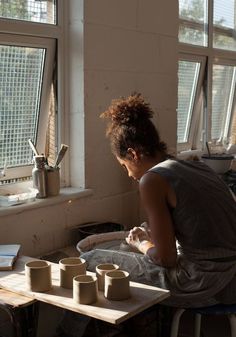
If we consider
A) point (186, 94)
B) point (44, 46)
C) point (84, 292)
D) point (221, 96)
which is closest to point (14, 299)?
point (84, 292)

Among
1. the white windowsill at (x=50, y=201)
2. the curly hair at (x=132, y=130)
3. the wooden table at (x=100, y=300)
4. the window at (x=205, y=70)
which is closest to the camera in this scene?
the wooden table at (x=100, y=300)

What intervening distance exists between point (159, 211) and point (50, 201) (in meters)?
0.75

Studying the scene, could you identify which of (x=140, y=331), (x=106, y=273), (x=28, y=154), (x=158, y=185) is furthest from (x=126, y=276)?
(x=28, y=154)

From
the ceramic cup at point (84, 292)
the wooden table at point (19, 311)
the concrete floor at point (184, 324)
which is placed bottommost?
the concrete floor at point (184, 324)

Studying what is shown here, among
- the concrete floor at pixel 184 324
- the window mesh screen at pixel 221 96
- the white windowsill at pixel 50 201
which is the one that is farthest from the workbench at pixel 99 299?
the window mesh screen at pixel 221 96

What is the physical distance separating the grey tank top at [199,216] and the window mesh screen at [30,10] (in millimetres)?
1043

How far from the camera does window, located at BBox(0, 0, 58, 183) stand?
2361 millimetres

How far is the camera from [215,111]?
165 inches

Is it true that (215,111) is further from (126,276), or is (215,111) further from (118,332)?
(126,276)

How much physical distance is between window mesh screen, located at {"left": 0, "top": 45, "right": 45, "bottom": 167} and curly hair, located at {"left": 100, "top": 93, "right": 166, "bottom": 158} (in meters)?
0.64

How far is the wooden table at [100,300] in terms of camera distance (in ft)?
4.81

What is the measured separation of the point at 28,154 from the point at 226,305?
4.10 ft

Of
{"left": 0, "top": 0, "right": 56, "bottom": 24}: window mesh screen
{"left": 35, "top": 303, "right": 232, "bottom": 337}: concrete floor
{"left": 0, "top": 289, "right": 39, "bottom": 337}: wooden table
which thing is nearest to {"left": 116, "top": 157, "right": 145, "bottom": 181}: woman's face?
{"left": 0, "top": 289, "right": 39, "bottom": 337}: wooden table

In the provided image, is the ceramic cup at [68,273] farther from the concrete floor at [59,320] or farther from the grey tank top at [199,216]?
the concrete floor at [59,320]
